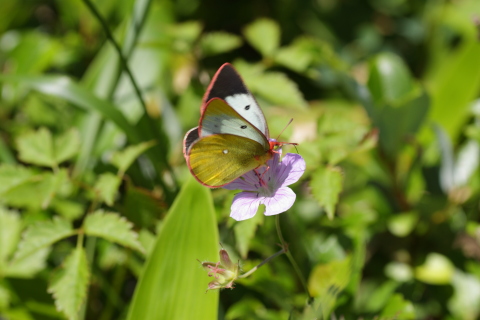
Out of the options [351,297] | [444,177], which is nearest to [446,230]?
[444,177]

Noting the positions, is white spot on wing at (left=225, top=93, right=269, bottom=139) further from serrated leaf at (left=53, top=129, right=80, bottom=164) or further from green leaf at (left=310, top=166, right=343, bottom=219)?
serrated leaf at (left=53, top=129, right=80, bottom=164)

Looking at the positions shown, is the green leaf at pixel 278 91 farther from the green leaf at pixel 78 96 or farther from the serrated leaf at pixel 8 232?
the serrated leaf at pixel 8 232

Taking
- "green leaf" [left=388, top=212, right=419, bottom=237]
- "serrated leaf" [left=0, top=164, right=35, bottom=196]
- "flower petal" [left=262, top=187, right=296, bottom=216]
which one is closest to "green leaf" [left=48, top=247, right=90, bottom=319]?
"serrated leaf" [left=0, top=164, right=35, bottom=196]

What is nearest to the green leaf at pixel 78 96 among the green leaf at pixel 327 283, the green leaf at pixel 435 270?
the green leaf at pixel 327 283

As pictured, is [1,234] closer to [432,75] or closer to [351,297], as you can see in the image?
[351,297]

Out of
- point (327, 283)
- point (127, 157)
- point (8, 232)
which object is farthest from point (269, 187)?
point (8, 232)

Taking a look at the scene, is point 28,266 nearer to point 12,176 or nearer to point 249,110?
point 12,176
